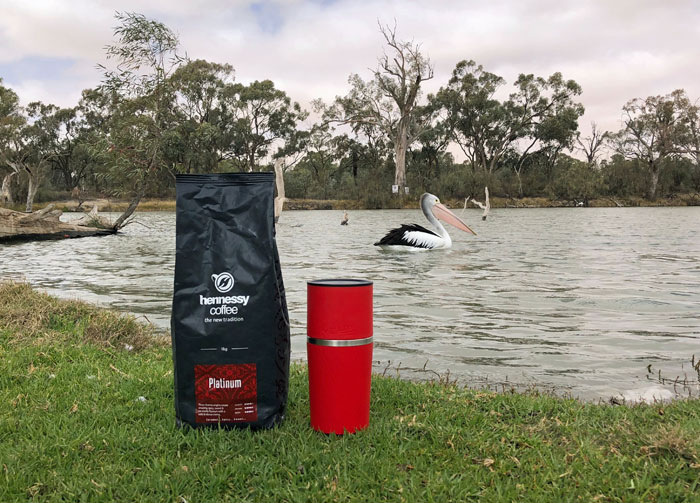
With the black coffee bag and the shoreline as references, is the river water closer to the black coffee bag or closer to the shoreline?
the black coffee bag

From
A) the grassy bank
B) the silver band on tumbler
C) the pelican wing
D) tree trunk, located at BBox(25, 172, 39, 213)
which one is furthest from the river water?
tree trunk, located at BBox(25, 172, 39, 213)

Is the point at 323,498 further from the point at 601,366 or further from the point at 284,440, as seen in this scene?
the point at 601,366

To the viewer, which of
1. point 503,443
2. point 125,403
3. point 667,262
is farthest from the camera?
point 667,262

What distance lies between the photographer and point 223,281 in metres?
3.38

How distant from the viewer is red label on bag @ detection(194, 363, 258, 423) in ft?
11.2

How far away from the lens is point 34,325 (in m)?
5.98

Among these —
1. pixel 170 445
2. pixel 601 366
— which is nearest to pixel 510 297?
pixel 601 366

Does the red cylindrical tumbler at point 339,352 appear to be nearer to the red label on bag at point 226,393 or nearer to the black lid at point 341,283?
the black lid at point 341,283

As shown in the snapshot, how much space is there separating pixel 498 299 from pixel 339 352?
6.80m

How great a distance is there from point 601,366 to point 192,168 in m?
59.1

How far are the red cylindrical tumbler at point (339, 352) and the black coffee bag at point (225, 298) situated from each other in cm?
24

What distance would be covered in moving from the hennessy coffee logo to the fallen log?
63.8 ft

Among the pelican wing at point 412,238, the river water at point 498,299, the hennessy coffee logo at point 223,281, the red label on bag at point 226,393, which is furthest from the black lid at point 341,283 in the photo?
the pelican wing at point 412,238

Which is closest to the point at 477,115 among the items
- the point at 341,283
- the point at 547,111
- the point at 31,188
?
the point at 547,111
